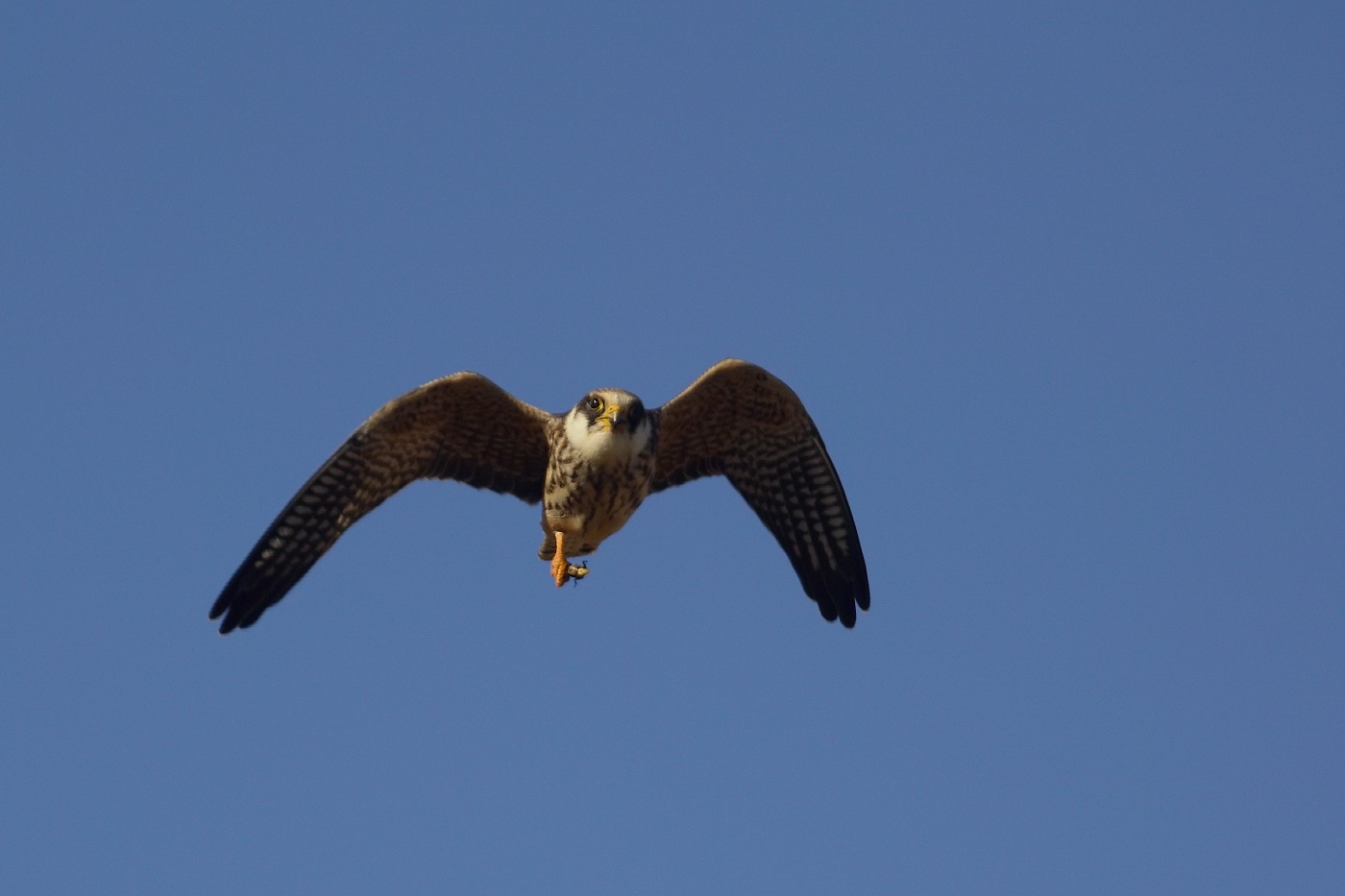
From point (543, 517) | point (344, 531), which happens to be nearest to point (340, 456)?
point (344, 531)

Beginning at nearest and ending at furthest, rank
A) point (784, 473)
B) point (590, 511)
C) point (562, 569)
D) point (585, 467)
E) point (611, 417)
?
point (611, 417), point (585, 467), point (590, 511), point (562, 569), point (784, 473)

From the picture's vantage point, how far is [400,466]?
13.3 meters

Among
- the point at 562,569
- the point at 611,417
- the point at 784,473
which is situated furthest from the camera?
the point at 784,473

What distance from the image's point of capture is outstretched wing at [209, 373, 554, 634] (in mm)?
12703

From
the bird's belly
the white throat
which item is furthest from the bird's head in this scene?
the bird's belly

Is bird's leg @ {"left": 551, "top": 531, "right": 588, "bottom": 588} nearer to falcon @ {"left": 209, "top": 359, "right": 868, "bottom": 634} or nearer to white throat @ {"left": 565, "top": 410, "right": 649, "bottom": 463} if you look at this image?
falcon @ {"left": 209, "top": 359, "right": 868, "bottom": 634}

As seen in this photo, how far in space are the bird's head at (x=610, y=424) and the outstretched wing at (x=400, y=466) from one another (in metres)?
0.62

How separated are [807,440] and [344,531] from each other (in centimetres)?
379

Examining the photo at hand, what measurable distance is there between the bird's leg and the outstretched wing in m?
0.56

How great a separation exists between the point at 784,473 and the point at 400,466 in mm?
3167

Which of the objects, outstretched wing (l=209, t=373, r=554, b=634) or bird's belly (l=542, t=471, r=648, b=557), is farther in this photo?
bird's belly (l=542, t=471, r=648, b=557)

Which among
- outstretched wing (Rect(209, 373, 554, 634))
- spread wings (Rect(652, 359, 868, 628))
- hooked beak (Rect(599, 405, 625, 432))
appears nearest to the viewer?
hooked beak (Rect(599, 405, 625, 432))

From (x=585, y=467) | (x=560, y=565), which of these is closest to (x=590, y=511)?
(x=585, y=467)

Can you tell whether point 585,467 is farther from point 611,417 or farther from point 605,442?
point 611,417
